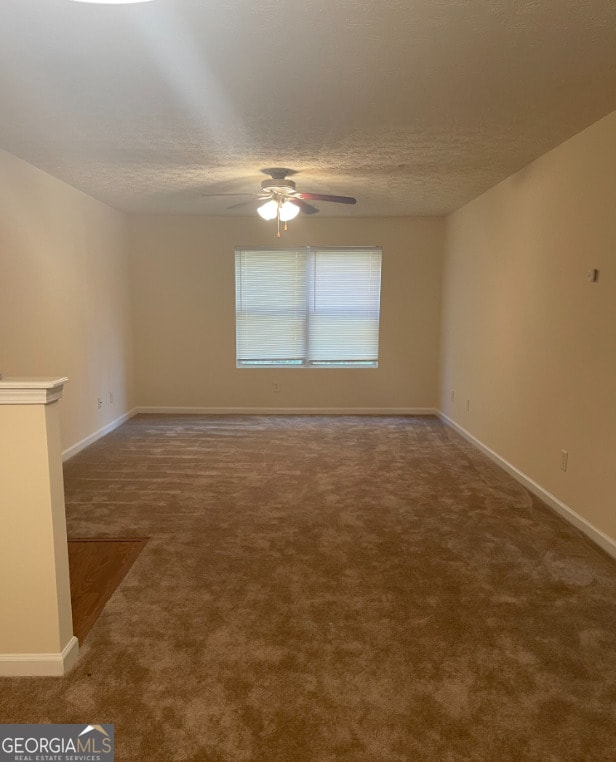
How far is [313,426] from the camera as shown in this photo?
224 inches

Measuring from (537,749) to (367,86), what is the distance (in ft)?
9.19

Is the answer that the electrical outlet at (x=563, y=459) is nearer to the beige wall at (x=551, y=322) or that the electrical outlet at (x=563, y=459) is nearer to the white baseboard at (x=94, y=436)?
the beige wall at (x=551, y=322)

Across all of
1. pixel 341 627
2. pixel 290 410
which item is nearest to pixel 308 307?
pixel 290 410

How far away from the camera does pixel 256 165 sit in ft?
12.4

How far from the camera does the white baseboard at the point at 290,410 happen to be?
250 inches

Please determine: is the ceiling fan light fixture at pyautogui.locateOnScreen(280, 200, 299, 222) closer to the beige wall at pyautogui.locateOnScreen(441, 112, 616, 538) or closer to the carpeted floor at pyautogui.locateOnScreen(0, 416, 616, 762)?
the beige wall at pyautogui.locateOnScreen(441, 112, 616, 538)

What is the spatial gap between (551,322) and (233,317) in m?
3.85

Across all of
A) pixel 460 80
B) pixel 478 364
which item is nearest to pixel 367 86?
pixel 460 80

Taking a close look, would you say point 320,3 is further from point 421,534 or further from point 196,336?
point 196,336

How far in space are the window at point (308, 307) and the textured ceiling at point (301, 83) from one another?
2169 mm

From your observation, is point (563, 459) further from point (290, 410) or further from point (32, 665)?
point (290, 410)

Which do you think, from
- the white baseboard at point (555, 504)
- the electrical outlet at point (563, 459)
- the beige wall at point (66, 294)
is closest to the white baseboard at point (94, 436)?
the beige wall at point (66, 294)

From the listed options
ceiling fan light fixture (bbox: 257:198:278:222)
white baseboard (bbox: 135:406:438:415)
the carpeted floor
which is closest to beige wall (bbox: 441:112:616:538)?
the carpeted floor

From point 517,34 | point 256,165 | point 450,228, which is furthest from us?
point 450,228
